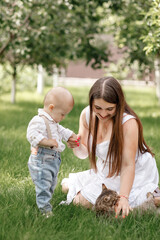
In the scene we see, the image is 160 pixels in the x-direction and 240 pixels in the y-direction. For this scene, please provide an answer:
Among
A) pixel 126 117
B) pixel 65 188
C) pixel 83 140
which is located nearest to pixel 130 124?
pixel 126 117

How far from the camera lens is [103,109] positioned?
325 centimetres

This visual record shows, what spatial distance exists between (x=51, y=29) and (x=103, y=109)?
6.30 m

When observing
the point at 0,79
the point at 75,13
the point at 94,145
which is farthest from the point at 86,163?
the point at 0,79

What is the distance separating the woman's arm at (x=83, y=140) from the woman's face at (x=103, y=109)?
0.41m

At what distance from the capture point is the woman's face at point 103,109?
10.5 feet

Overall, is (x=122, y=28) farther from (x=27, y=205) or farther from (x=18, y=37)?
(x=27, y=205)

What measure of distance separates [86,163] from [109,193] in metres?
1.77

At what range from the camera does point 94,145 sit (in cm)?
360

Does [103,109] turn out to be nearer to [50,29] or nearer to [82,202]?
[82,202]

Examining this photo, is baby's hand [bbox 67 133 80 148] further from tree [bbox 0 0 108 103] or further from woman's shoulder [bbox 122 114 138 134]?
tree [bbox 0 0 108 103]

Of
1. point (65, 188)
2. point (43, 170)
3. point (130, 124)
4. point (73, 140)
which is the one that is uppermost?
point (130, 124)

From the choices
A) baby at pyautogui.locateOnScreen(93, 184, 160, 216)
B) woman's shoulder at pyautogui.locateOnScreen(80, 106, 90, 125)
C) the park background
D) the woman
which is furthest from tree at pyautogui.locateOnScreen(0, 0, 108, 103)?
baby at pyautogui.locateOnScreen(93, 184, 160, 216)

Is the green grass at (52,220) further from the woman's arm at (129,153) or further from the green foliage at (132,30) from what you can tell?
the green foliage at (132,30)

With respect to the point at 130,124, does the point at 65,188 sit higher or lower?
lower
